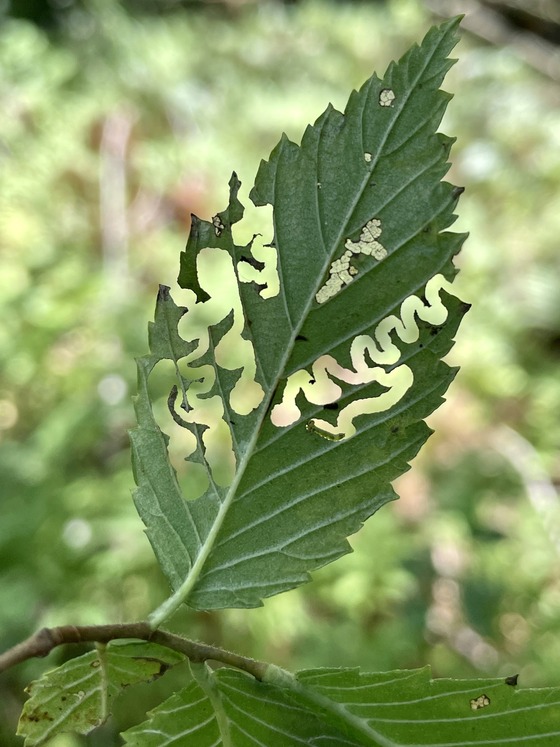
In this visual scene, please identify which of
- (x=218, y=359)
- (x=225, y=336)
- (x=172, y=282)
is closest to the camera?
(x=218, y=359)

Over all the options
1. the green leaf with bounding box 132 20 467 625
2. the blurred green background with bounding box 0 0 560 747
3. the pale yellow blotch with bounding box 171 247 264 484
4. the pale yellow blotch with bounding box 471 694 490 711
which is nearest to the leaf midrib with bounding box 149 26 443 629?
the green leaf with bounding box 132 20 467 625

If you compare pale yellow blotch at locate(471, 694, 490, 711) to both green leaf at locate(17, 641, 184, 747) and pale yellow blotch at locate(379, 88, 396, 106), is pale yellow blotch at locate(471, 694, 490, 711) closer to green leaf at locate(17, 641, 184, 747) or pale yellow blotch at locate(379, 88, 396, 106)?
green leaf at locate(17, 641, 184, 747)

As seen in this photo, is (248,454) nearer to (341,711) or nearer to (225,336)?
(341,711)

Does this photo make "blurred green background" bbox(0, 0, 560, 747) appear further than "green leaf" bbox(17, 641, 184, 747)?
Yes

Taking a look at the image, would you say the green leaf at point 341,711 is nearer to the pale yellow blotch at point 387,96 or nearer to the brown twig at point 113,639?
the brown twig at point 113,639

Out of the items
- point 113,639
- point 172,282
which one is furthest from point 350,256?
point 172,282

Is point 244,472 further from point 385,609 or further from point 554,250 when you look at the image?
point 554,250
